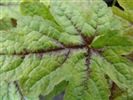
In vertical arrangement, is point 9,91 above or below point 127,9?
below

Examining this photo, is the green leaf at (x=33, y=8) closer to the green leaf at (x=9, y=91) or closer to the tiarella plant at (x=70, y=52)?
the tiarella plant at (x=70, y=52)

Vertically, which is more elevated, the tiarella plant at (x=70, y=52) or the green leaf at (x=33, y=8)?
the green leaf at (x=33, y=8)

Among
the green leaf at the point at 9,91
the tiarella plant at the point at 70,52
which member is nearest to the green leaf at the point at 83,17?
the tiarella plant at the point at 70,52

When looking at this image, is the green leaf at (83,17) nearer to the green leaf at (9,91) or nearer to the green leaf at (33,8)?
the green leaf at (33,8)

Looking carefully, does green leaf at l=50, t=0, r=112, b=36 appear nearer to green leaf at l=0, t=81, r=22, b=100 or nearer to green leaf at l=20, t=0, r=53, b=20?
green leaf at l=20, t=0, r=53, b=20

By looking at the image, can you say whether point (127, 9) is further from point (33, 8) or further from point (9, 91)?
point (9, 91)

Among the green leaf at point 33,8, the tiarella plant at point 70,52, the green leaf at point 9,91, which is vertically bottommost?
the green leaf at point 9,91

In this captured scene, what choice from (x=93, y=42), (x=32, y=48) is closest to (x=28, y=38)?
(x=32, y=48)

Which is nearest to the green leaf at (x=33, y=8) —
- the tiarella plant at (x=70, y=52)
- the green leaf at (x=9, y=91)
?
the tiarella plant at (x=70, y=52)

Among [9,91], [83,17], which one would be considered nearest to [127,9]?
[83,17]
